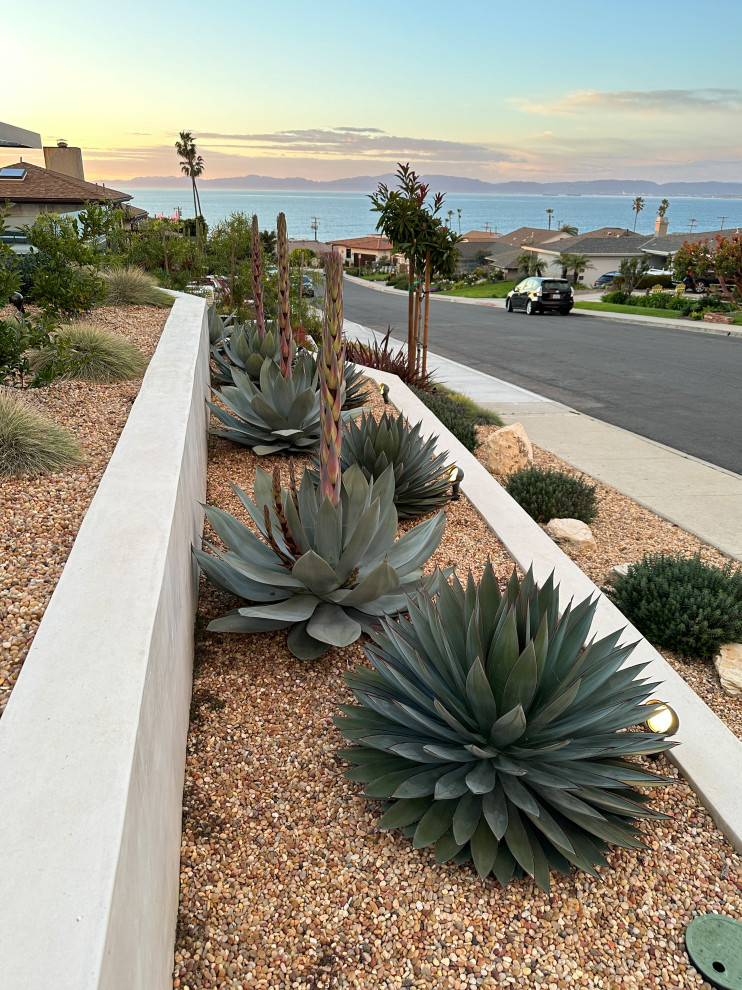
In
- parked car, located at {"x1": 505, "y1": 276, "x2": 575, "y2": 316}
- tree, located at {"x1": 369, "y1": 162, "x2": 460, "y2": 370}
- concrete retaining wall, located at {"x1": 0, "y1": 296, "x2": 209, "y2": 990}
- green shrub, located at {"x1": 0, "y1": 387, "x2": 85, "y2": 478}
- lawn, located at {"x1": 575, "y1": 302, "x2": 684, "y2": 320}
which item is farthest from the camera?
parked car, located at {"x1": 505, "y1": 276, "x2": 575, "y2": 316}

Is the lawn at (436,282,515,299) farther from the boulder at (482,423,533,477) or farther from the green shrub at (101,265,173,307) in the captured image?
the boulder at (482,423,533,477)

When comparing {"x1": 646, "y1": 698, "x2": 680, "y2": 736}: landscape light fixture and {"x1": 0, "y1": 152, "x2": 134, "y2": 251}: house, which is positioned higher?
{"x1": 0, "y1": 152, "x2": 134, "y2": 251}: house

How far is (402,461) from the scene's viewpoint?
19.1ft

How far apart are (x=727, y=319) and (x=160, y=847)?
3273 centimetres

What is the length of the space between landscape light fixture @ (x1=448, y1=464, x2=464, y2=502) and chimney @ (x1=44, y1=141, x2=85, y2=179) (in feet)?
141

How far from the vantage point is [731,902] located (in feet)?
9.34

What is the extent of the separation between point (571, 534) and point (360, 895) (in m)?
4.72

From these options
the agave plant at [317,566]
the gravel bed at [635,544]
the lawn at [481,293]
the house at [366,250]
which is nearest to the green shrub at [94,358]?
the agave plant at [317,566]

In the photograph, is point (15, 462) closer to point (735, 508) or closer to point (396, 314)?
point (735, 508)

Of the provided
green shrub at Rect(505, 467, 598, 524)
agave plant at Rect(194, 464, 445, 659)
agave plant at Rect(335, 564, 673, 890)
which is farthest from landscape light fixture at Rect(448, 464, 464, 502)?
agave plant at Rect(335, 564, 673, 890)

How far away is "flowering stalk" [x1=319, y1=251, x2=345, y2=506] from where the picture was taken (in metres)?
3.36

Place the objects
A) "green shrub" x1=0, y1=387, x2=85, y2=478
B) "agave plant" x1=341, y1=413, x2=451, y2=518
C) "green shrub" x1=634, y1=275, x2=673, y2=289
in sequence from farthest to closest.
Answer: "green shrub" x1=634, y1=275, x2=673, y2=289 → "agave plant" x1=341, y1=413, x2=451, y2=518 → "green shrub" x1=0, y1=387, x2=85, y2=478

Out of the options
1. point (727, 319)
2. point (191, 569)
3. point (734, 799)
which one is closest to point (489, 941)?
point (734, 799)

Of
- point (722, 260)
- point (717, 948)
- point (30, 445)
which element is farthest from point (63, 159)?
point (717, 948)
